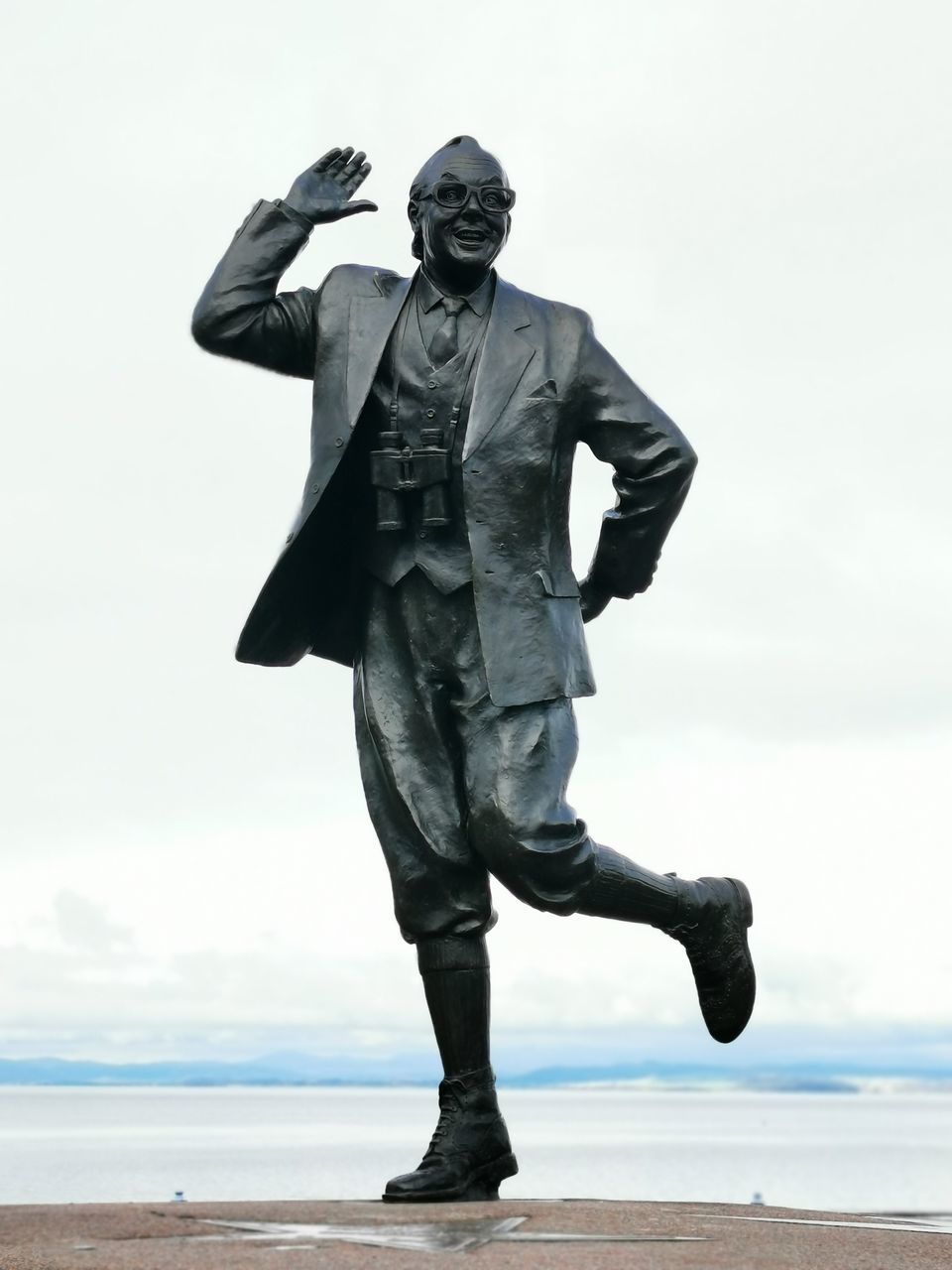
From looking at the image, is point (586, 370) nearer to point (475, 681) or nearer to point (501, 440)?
point (501, 440)

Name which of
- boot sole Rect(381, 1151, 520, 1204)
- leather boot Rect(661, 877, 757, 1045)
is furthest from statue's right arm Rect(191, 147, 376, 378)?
boot sole Rect(381, 1151, 520, 1204)

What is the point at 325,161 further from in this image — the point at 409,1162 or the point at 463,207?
the point at 409,1162

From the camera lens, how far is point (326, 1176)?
3488cm

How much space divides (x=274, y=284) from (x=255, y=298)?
0.09 m

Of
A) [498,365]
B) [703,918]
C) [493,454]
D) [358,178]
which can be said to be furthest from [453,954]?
[358,178]

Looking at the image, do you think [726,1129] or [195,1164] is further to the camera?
[726,1129]

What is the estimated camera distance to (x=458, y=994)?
707cm

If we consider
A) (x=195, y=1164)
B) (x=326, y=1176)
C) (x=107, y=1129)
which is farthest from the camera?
(x=107, y=1129)

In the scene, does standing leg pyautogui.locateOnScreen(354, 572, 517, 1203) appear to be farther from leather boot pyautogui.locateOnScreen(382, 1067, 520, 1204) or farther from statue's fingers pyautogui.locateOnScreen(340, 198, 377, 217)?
statue's fingers pyautogui.locateOnScreen(340, 198, 377, 217)

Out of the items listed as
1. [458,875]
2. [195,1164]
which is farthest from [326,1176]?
[458,875]

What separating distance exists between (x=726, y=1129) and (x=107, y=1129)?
32060mm

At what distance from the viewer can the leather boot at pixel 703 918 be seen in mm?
7098

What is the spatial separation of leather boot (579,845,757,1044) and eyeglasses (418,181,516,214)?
2.23 meters

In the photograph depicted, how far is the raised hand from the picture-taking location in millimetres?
7258
